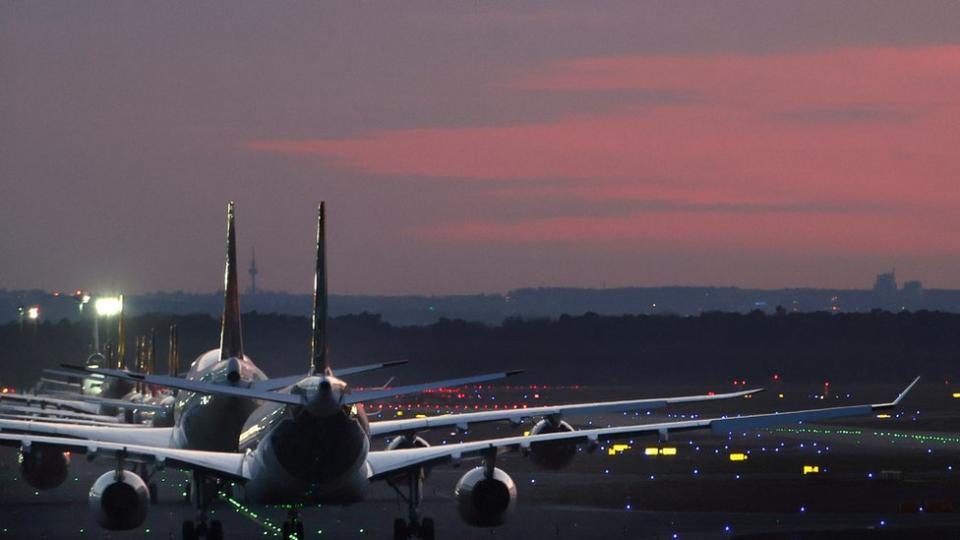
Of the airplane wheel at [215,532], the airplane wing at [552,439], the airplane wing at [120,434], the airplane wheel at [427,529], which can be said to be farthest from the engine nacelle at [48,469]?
the airplane wheel at [427,529]

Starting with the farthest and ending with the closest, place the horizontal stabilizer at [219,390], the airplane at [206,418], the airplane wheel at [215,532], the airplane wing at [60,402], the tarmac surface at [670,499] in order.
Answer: the airplane wing at [60,402] → the airplane at [206,418] → the tarmac surface at [670,499] → the airplane wheel at [215,532] → the horizontal stabilizer at [219,390]

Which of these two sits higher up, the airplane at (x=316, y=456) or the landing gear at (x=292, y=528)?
the airplane at (x=316, y=456)

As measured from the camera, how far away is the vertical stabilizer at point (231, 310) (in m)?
50.4

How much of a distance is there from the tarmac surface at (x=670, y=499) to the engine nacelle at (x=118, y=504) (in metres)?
3.29

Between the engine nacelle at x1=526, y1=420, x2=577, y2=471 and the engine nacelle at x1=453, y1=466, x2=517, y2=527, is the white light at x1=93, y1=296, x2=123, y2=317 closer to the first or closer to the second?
the engine nacelle at x1=526, y1=420, x2=577, y2=471

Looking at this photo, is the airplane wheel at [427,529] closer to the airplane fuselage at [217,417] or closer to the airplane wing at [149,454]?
the airplane wing at [149,454]


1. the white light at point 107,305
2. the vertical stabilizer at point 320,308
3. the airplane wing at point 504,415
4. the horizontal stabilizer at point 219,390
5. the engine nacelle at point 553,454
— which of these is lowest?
the engine nacelle at point 553,454

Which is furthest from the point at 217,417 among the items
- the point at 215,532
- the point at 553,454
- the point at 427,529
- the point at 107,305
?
the point at 107,305

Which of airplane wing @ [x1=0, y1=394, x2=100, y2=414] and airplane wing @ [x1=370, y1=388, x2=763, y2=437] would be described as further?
airplane wing @ [x1=0, y1=394, x2=100, y2=414]

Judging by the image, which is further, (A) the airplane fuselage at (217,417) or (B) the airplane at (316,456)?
(A) the airplane fuselage at (217,417)

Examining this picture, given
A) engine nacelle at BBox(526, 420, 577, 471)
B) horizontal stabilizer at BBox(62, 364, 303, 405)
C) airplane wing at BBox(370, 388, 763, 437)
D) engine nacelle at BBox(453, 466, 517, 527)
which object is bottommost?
engine nacelle at BBox(453, 466, 517, 527)

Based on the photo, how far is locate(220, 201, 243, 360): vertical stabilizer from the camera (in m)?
50.4

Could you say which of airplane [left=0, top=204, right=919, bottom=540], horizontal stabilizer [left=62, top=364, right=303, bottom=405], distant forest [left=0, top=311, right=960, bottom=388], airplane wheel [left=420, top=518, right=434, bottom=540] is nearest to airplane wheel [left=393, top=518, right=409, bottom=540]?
airplane [left=0, top=204, right=919, bottom=540]

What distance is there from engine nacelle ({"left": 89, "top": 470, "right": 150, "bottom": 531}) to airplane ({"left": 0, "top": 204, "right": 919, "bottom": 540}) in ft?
0.07
